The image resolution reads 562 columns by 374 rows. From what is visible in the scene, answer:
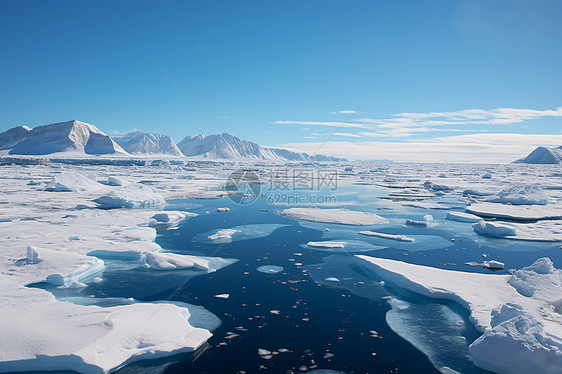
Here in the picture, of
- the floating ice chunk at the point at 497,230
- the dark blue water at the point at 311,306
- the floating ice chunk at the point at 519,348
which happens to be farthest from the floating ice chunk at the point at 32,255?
the floating ice chunk at the point at 497,230

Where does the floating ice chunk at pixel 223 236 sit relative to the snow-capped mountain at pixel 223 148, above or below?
below

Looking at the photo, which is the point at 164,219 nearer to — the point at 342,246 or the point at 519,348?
the point at 342,246

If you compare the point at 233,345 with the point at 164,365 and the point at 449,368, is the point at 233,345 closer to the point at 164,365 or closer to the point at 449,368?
the point at 164,365

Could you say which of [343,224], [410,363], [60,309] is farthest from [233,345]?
[343,224]

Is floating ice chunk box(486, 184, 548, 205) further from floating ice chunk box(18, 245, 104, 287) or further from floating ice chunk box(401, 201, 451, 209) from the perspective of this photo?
floating ice chunk box(18, 245, 104, 287)

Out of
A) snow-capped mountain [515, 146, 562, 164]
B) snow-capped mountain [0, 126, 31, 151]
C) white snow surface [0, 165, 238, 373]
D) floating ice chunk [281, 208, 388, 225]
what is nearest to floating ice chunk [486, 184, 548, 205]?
floating ice chunk [281, 208, 388, 225]

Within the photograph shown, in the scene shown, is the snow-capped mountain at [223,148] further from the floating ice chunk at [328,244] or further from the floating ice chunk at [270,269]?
the floating ice chunk at [270,269]

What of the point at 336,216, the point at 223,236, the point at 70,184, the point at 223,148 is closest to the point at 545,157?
the point at 223,148
